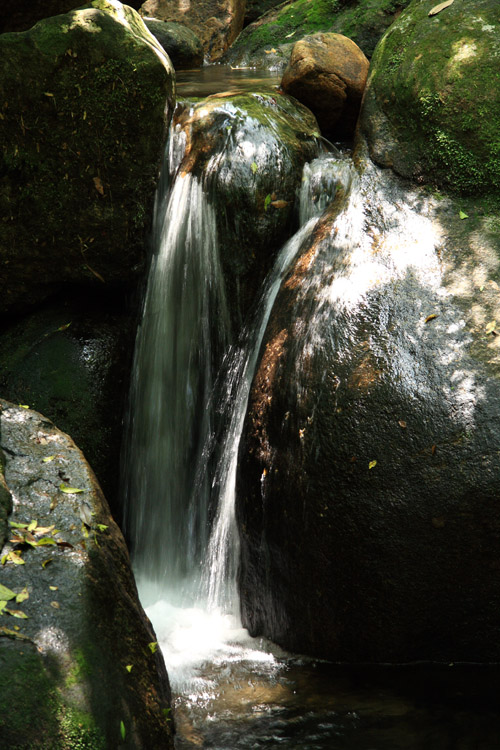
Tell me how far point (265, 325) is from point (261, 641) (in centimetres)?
222

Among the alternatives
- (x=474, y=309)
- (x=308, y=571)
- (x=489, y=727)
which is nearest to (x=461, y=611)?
(x=489, y=727)

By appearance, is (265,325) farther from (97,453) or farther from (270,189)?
(97,453)

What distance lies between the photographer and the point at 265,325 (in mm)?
5160

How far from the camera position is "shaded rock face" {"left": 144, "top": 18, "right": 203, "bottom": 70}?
984 cm

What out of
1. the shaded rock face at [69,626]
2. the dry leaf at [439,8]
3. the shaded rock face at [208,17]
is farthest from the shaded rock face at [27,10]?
the shaded rock face at [208,17]

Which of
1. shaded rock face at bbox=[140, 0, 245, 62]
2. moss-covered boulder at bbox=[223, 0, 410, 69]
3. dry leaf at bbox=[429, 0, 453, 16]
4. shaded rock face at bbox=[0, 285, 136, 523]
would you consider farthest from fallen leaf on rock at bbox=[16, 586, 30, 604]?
shaded rock face at bbox=[140, 0, 245, 62]

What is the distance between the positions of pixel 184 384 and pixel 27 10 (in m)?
3.38

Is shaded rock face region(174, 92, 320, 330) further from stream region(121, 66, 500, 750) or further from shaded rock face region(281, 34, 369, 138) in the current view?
shaded rock face region(281, 34, 369, 138)

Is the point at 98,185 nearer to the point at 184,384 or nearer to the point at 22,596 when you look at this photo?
the point at 184,384

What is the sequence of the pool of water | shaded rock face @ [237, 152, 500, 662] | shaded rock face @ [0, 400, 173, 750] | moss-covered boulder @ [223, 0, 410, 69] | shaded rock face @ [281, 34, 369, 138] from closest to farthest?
shaded rock face @ [0, 400, 173, 750]
shaded rock face @ [237, 152, 500, 662]
shaded rock face @ [281, 34, 369, 138]
the pool of water
moss-covered boulder @ [223, 0, 410, 69]

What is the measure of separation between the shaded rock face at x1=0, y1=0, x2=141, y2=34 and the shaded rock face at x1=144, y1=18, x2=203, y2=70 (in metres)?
4.34

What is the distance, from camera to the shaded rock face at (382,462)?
3824 millimetres

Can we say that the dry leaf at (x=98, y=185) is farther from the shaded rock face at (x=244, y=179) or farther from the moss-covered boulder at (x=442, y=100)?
the moss-covered boulder at (x=442, y=100)

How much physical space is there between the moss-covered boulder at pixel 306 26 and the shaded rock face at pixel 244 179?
4310 millimetres
